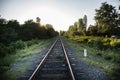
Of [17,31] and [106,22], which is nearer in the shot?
[17,31]

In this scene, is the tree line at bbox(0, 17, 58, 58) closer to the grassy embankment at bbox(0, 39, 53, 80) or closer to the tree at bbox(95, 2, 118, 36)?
the grassy embankment at bbox(0, 39, 53, 80)

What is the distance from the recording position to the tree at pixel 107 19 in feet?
259

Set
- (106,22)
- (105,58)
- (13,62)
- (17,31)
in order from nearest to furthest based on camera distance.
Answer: (13,62) → (105,58) → (17,31) → (106,22)

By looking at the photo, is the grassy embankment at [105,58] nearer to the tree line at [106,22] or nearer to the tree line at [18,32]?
the tree line at [18,32]

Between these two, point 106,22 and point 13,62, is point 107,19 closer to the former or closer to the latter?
point 106,22

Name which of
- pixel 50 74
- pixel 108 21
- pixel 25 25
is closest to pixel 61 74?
pixel 50 74

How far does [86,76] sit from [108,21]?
76.0m

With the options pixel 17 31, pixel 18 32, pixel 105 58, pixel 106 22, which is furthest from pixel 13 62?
pixel 106 22

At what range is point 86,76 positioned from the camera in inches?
375

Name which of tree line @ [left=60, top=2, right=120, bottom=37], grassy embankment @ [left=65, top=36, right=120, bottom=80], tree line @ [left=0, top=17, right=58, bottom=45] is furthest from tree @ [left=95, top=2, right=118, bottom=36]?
grassy embankment @ [left=65, top=36, right=120, bottom=80]

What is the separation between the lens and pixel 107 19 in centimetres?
8250

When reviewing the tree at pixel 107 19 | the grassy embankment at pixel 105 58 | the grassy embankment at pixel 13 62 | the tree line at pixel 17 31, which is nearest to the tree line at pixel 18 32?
the tree line at pixel 17 31

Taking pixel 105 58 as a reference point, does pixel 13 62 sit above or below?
above

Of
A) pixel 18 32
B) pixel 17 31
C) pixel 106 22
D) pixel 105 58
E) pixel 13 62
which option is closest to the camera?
pixel 13 62
